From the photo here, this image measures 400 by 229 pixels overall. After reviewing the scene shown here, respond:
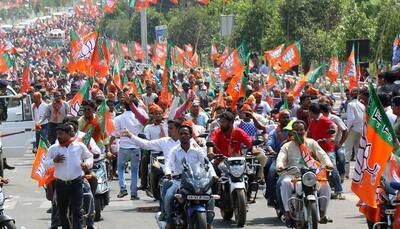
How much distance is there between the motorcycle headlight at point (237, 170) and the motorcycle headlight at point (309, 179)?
6.67 ft

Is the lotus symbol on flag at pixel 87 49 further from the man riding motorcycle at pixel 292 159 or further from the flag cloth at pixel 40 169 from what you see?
the man riding motorcycle at pixel 292 159

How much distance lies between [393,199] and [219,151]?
16.9ft

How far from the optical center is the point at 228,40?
58.9 meters

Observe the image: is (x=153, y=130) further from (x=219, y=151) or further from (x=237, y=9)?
(x=237, y=9)

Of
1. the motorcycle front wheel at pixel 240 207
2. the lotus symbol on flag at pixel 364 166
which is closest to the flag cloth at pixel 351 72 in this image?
the motorcycle front wheel at pixel 240 207

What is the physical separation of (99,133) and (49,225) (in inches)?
82.1

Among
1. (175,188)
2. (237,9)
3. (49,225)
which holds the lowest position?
(237,9)

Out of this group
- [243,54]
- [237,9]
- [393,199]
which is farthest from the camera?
[237,9]

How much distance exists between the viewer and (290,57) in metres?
34.5

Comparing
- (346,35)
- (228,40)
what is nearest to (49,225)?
(346,35)

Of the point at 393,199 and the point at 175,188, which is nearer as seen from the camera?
the point at 393,199

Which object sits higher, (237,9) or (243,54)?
(243,54)

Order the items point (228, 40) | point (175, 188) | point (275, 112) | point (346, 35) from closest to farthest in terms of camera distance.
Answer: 1. point (175, 188)
2. point (275, 112)
3. point (346, 35)
4. point (228, 40)

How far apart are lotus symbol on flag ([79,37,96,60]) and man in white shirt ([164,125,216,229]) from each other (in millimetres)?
17083
